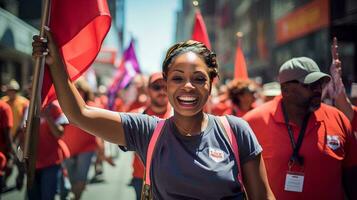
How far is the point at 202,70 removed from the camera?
232 centimetres

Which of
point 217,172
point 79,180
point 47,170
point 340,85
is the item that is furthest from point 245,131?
point 79,180

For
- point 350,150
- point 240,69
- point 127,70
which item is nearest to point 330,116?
point 350,150

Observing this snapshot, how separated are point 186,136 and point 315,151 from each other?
127 centimetres

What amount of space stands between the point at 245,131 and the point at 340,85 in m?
2.05

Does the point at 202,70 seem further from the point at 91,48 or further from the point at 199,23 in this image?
the point at 199,23

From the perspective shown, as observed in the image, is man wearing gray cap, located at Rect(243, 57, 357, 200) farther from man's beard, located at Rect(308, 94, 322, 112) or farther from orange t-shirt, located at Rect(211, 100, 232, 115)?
orange t-shirt, located at Rect(211, 100, 232, 115)

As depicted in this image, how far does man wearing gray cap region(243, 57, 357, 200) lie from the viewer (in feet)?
10.4

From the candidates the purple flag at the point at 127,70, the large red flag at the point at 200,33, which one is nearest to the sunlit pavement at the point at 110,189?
the purple flag at the point at 127,70

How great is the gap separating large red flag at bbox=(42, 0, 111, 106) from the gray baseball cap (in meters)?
1.49

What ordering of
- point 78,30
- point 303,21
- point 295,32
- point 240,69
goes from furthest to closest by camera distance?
point 295,32
point 303,21
point 240,69
point 78,30

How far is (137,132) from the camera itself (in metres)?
2.32

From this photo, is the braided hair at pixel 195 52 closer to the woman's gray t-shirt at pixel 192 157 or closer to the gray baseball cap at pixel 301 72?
the woman's gray t-shirt at pixel 192 157

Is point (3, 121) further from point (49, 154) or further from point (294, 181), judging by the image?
point (294, 181)

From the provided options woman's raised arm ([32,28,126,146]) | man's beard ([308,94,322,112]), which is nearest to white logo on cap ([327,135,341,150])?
man's beard ([308,94,322,112])
